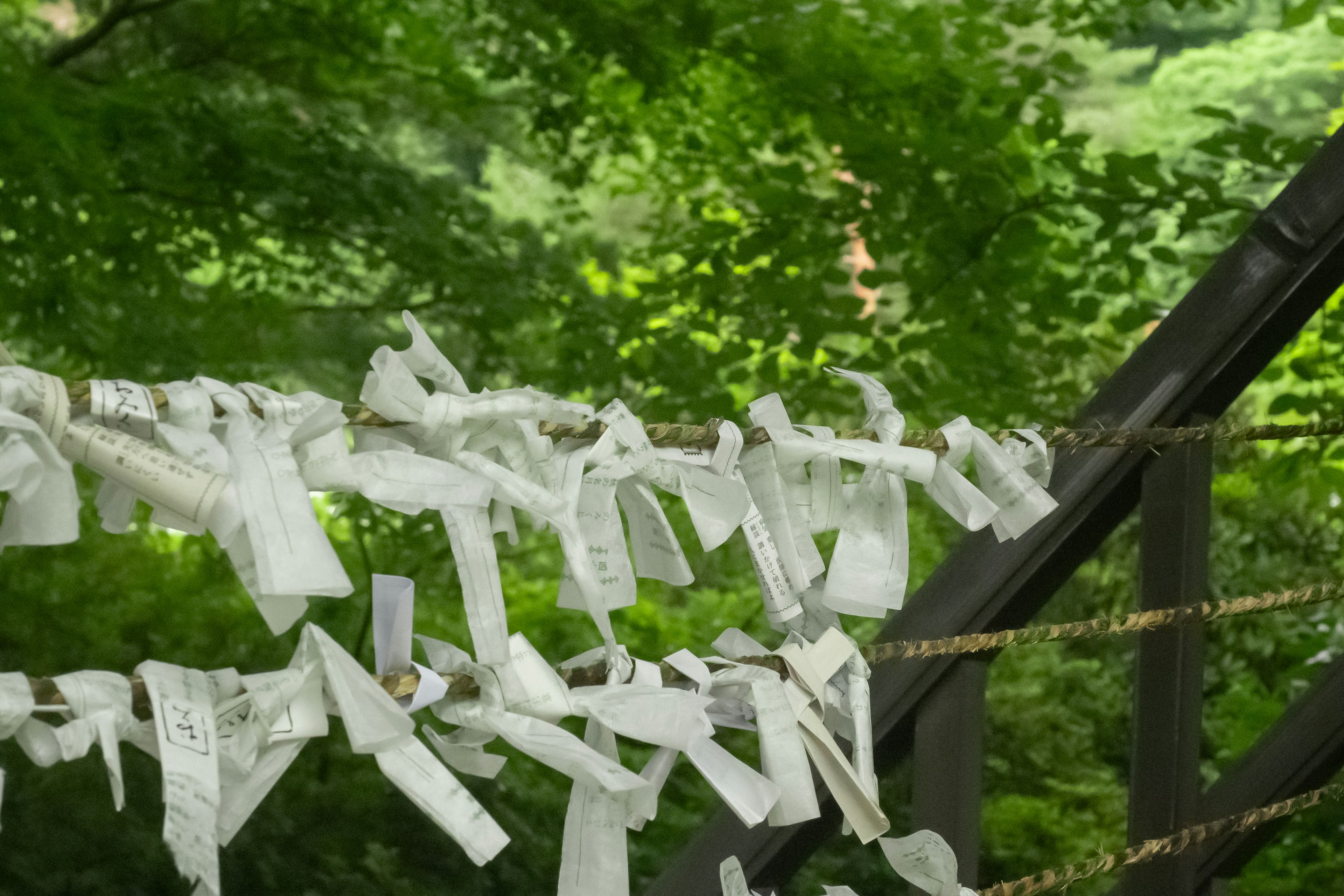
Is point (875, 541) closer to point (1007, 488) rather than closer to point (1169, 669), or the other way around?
point (1007, 488)

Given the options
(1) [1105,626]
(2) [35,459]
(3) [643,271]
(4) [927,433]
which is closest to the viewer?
(2) [35,459]

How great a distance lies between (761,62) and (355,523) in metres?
1.06

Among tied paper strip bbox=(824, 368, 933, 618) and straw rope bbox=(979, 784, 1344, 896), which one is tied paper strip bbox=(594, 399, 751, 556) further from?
straw rope bbox=(979, 784, 1344, 896)

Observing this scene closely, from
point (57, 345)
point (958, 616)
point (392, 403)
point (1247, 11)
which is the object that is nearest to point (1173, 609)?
point (958, 616)

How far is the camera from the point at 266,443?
0.32m

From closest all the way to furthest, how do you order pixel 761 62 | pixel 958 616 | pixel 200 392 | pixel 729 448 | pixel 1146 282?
pixel 200 392
pixel 729 448
pixel 958 616
pixel 761 62
pixel 1146 282

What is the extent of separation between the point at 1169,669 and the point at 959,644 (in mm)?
264

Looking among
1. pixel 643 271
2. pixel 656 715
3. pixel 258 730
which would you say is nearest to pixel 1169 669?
pixel 656 715

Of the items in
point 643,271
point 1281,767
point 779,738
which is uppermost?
point 779,738

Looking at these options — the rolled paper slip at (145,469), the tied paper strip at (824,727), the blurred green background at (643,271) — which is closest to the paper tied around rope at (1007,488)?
the tied paper strip at (824,727)

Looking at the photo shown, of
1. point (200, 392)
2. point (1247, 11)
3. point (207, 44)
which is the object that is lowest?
point (207, 44)

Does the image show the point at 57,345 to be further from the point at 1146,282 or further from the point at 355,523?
the point at 1146,282

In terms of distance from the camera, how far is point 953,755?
63 cm

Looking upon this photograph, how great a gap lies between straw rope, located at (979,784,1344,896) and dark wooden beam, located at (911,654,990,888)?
0.16ft
